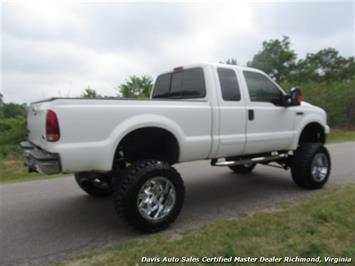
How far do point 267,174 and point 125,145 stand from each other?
4.10 m

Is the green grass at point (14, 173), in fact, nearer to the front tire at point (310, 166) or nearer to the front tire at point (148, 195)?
the front tire at point (148, 195)

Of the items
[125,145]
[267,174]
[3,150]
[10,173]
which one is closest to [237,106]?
[125,145]

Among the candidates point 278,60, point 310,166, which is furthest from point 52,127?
point 278,60

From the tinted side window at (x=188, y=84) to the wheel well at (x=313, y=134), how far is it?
262 cm

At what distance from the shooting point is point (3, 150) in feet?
44.6

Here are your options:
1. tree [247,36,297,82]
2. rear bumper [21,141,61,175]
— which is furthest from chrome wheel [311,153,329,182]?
tree [247,36,297,82]

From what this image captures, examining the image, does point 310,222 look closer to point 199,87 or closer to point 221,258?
point 221,258

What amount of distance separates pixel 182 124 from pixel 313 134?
340 cm

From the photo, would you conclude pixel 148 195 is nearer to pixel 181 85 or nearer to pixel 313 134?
pixel 181 85

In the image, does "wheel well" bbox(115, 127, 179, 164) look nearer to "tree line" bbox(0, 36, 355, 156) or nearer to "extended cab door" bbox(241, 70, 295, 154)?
"extended cab door" bbox(241, 70, 295, 154)

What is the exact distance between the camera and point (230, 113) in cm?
411

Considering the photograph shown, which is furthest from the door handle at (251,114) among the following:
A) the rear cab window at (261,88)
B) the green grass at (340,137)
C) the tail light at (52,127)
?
the green grass at (340,137)

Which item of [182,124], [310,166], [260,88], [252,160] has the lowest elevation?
[310,166]

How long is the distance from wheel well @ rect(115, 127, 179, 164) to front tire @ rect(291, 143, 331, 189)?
256cm
